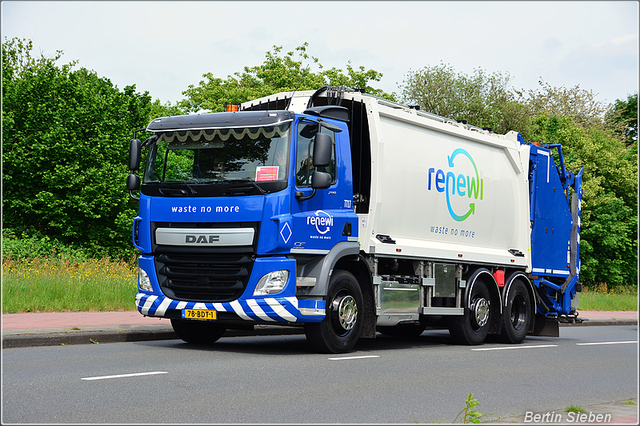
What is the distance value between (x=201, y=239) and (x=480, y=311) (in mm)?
5830

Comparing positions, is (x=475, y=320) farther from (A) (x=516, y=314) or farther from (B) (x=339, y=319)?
(B) (x=339, y=319)

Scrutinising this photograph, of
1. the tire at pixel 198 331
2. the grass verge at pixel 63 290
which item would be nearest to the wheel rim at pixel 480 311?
the tire at pixel 198 331

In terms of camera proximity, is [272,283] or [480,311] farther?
[480,311]

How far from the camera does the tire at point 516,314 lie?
14.1 m

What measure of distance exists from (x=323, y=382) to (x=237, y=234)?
8.98ft

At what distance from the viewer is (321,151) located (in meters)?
9.80

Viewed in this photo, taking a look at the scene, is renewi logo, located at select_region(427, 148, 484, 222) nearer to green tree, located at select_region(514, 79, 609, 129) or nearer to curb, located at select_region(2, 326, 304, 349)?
curb, located at select_region(2, 326, 304, 349)

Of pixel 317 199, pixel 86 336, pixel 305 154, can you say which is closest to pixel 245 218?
pixel 317 199

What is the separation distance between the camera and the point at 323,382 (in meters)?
7.81

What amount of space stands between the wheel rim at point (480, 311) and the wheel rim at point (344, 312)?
3.46m

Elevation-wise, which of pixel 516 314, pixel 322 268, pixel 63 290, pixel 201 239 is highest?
pixel 201 239

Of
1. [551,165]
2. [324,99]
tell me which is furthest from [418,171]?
[551,165]

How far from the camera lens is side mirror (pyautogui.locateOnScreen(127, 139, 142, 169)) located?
10.8m

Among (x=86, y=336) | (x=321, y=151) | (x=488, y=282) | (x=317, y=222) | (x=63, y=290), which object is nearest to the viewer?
(x=321, y=151)
